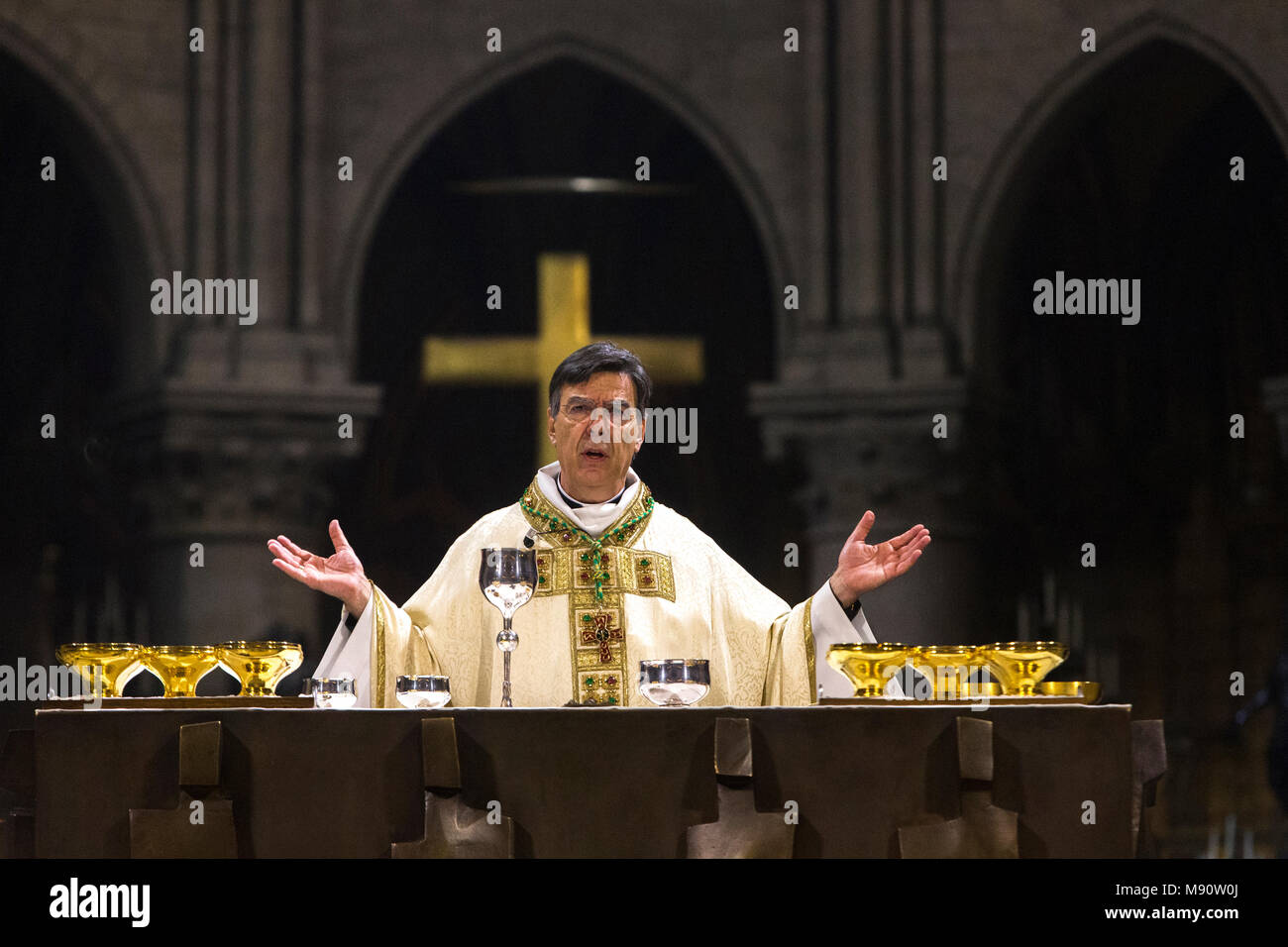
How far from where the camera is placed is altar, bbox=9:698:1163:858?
283cm

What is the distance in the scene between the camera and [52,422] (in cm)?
818

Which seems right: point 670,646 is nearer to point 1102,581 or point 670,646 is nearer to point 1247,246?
point 1102,581

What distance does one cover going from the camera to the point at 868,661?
3.23 meters

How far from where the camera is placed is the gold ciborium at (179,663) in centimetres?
338

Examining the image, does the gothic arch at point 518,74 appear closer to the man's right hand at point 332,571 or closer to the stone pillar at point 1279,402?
the stone pillar at point 1279,402

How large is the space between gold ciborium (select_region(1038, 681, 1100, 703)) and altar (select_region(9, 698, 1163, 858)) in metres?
0.50

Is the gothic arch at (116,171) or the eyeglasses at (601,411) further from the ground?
the gothic arch at (116,171)

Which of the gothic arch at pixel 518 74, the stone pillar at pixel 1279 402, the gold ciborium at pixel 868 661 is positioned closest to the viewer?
the gold ciborium at pixel 868 661

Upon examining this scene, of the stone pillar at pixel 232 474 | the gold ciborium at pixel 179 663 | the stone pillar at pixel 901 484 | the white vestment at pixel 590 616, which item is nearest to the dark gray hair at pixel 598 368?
the white vestment at pixel 590 616

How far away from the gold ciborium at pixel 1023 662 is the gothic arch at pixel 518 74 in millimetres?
4937

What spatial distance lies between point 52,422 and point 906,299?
401cm

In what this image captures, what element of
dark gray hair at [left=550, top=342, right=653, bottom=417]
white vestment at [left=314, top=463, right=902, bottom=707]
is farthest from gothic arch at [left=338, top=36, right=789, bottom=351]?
dark gray hair at [left=550, top=342, right=653, bottom=417]
